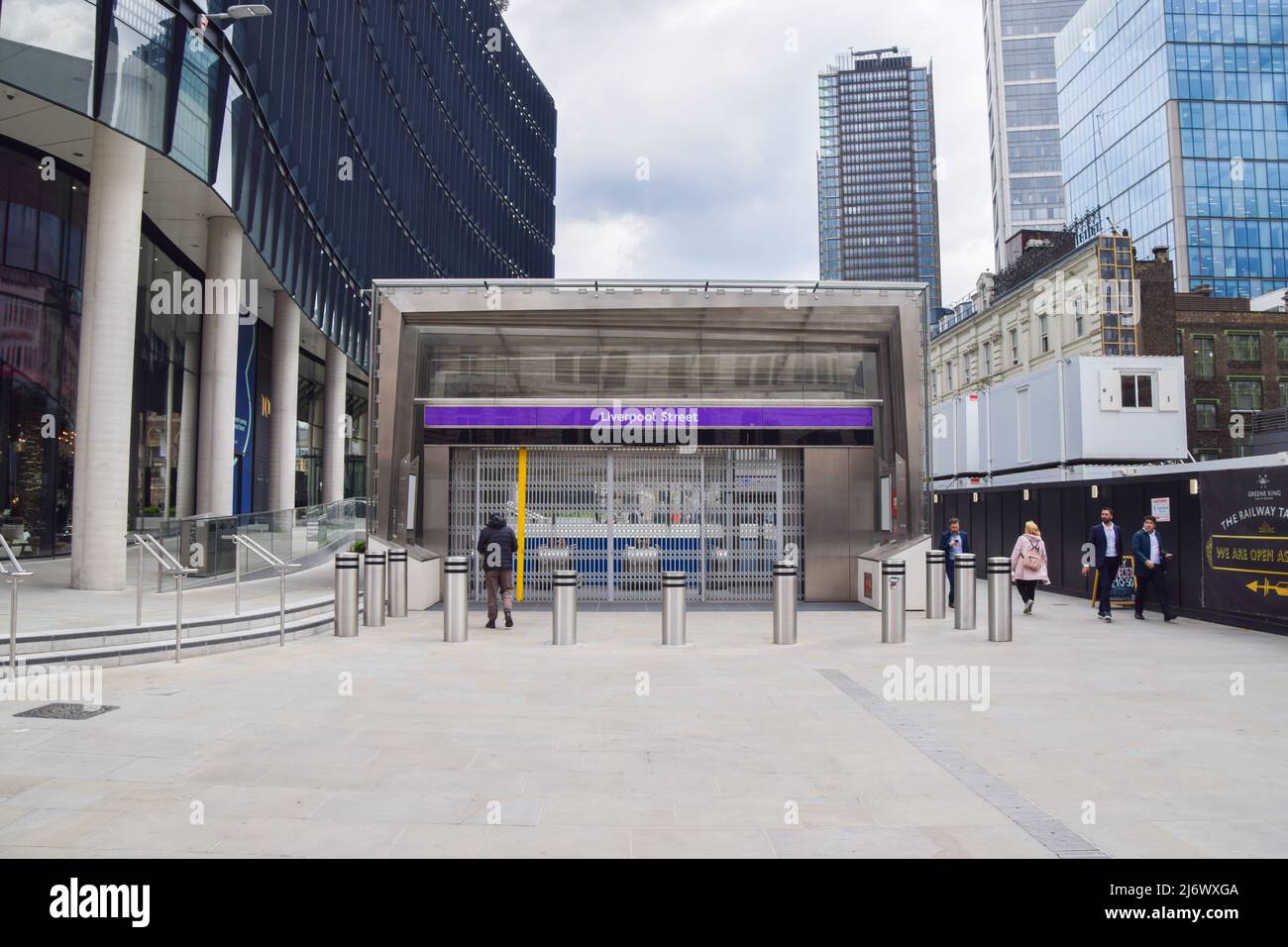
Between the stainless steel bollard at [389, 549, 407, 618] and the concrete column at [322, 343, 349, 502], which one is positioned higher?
the concrete column at [322, 343, 349, 502]

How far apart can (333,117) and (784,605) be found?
26.3m

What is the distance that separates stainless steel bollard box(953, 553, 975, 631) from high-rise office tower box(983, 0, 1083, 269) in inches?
5728

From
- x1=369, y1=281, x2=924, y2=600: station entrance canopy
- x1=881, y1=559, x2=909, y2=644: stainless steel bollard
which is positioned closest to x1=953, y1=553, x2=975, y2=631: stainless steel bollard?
x1=369, y1=281, x2=924, y2=600: station entrance canopy

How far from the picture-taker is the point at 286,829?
4.64 metres

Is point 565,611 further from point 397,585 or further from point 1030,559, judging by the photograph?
point 1030,559

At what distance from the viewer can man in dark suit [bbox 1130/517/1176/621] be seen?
1376cm

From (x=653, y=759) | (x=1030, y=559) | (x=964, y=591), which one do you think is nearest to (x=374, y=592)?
(x=653, y=759)

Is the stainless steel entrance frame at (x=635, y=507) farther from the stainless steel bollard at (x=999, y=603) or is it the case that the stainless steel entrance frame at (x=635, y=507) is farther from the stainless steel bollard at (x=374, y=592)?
the stainless steel bollard at (x=999, y=603)

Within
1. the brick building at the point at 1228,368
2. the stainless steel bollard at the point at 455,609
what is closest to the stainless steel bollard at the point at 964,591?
the stainless steel bollard at the point at 455,609

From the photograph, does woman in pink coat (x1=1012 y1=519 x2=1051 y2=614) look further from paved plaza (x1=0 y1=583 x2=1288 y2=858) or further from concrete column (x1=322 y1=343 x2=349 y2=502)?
concrete column (x1=322 y1=343 x2=349 y2=502)

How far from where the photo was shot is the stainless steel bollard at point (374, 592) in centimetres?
1344

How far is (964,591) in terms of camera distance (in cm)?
1337

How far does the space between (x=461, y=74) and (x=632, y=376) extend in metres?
39.2

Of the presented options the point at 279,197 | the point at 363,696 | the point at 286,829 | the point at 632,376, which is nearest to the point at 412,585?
the point at 632,376
